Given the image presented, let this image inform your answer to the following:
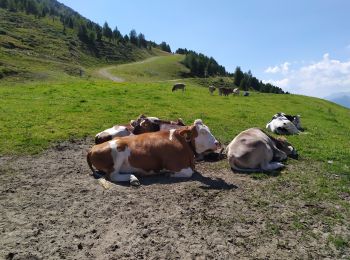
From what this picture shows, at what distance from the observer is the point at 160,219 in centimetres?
762

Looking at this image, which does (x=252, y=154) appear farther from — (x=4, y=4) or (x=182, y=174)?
(x=4, y=4)

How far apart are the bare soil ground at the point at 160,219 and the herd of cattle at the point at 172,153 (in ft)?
1.23

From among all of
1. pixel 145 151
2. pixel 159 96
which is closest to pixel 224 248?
pixel 145 151

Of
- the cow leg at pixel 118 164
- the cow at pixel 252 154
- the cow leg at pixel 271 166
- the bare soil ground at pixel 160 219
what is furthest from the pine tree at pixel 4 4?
the cow leg at pixel 271 166

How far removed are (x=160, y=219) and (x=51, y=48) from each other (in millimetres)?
105486

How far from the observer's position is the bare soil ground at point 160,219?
21.3 ft

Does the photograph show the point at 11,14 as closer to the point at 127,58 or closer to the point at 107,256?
the point at 127,58

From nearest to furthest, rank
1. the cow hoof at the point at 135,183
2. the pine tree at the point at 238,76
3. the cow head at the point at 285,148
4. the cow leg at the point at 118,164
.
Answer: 1. the cow hoof at the point at 135,183
2. the cow leg at the point at 118,164
3. the cow head at the point at 285,148
4. the pine tree at the point at 238,76

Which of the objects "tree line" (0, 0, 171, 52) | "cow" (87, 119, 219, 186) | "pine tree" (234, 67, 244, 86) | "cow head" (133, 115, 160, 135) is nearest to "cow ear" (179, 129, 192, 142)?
"cow" (87, 119, 219, 186)

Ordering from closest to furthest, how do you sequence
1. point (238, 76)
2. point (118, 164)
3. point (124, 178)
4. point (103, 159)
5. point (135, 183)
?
point (135, 183)
point (124, 178)
point (118, 164)
point (103, 159)
point (238, 76)

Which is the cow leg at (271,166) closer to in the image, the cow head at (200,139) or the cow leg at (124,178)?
the cow head at (200,139)

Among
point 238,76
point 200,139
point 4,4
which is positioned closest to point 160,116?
point 200,139

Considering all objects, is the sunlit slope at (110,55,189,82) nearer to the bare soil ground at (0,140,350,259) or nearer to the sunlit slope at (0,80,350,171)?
the sunlit slope at (0,80,350,171)

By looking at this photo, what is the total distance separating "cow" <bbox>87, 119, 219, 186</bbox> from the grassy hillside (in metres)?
61.1
